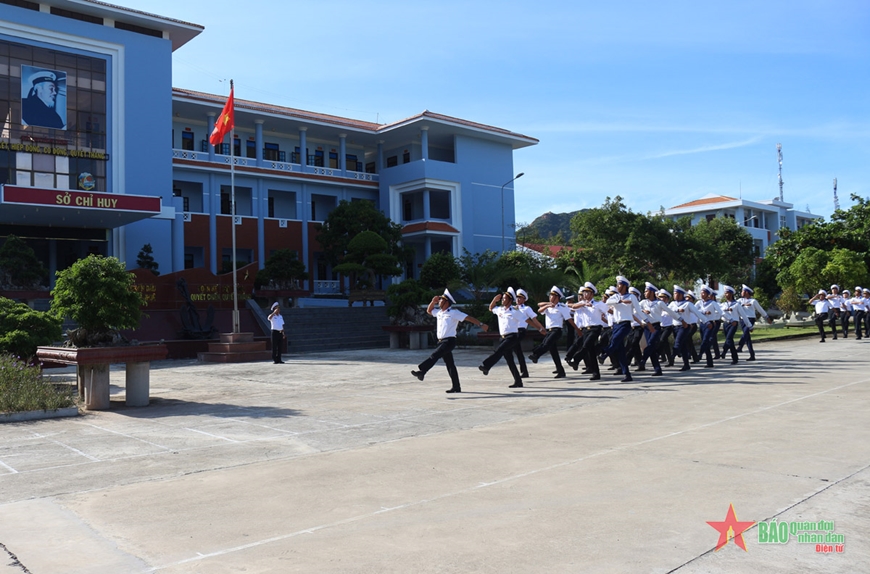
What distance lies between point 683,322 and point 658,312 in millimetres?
751

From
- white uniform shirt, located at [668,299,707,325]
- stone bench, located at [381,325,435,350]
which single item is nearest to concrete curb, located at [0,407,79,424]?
white uniform shirt, located at [668,299,707,325]

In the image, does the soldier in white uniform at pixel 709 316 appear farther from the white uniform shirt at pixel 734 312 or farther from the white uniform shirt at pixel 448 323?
the white uniform shirt at pixel 448 323

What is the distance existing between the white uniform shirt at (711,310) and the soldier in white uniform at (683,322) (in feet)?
2.15

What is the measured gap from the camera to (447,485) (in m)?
5.54

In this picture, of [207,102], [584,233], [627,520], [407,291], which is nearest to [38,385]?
[627,520]

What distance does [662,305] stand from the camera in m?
14.8

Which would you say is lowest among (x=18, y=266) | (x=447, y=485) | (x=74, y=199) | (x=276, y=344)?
(x=447, y=485)

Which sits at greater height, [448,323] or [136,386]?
[448,323]

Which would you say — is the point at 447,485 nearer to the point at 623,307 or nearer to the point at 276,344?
the point at 623,307

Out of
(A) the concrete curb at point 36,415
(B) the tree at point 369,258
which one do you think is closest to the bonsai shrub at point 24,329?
(A) the concrete curb at point 36,415

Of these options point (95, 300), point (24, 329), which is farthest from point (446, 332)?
point (24, 329)

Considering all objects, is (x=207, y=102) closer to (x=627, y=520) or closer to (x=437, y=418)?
(x=437, y=418)

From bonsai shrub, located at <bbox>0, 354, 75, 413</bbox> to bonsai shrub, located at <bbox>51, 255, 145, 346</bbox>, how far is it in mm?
747

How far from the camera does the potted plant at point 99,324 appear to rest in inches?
404
